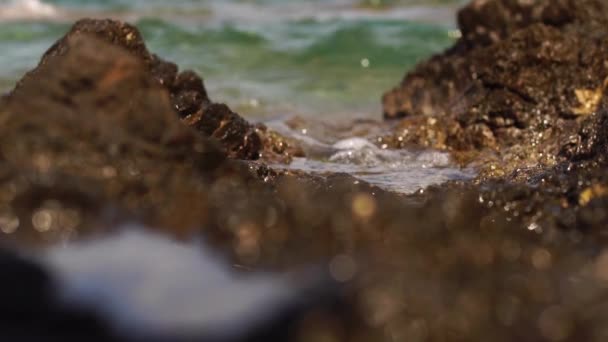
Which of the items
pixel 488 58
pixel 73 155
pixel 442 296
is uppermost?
pixel 488 58

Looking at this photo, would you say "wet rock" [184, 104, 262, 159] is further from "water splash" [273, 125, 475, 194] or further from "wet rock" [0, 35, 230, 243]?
"wet rock" [0, 35, 230, 243]

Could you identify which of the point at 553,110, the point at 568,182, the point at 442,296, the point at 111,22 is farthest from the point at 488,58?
the point at 442,296

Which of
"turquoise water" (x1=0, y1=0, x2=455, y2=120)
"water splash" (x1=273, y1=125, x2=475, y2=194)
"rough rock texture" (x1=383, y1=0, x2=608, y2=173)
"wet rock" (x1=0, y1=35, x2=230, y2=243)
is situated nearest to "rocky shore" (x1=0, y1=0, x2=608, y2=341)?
"wet rock" (x1=0, y1=35, x2=230, y2=243)

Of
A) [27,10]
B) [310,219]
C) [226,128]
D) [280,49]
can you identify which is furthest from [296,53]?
[310,219]

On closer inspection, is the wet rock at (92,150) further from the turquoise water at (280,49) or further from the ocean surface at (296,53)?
the turquoise water at (280,49)

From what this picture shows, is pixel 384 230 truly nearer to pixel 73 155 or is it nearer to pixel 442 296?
pixel 442 296

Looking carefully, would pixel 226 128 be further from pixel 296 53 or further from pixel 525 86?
pixel 296 53

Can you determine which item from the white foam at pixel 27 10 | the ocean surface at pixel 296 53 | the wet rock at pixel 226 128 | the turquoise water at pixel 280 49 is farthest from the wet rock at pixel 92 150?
the white foam at pixel 27 10
